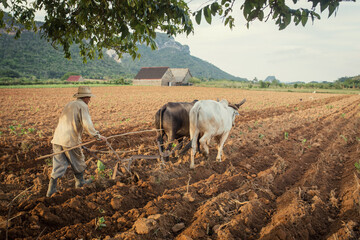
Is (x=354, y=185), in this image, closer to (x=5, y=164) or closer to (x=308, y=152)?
(x=308, y=152)

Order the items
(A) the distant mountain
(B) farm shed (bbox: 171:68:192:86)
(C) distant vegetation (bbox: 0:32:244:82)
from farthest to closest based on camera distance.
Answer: (A) the distant mountain < (C) distant vegetation (bbox: 0:32:244:82) < (B) farm shed (bbox: 171:68:192:86)

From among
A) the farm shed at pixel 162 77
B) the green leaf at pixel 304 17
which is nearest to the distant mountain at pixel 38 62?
the farm shed at pixel 162 77

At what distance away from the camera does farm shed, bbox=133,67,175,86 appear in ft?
184

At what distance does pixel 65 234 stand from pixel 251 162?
4.37 meters

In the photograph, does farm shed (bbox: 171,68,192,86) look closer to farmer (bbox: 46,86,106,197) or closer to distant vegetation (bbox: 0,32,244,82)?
distant vegetation (bbox: 0,32,244,82)

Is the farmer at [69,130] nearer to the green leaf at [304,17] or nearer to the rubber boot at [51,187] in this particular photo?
the rubber boot at [51,187]

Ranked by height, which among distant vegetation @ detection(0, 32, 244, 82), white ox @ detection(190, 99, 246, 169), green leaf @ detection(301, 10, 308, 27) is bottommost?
white ox @ detection(190, 99, 246, 169)

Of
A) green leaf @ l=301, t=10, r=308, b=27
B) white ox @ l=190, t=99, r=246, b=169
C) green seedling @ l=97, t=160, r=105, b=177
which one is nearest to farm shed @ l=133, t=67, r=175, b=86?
white ox @ l=190, t=99, r=246, b=169

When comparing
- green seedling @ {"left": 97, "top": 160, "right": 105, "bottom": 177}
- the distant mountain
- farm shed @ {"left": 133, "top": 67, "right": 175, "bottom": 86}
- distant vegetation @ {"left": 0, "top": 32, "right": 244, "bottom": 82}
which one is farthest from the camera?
the distant mountain

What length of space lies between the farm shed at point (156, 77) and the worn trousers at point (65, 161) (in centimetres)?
5220

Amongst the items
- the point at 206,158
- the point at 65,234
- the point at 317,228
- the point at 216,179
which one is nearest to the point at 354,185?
the point at 317,228

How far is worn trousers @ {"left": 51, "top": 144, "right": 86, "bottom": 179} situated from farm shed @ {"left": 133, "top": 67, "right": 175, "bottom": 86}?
5220 centimetres

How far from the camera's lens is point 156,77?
57.8 meters

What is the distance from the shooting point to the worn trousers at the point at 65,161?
3.93 meters
